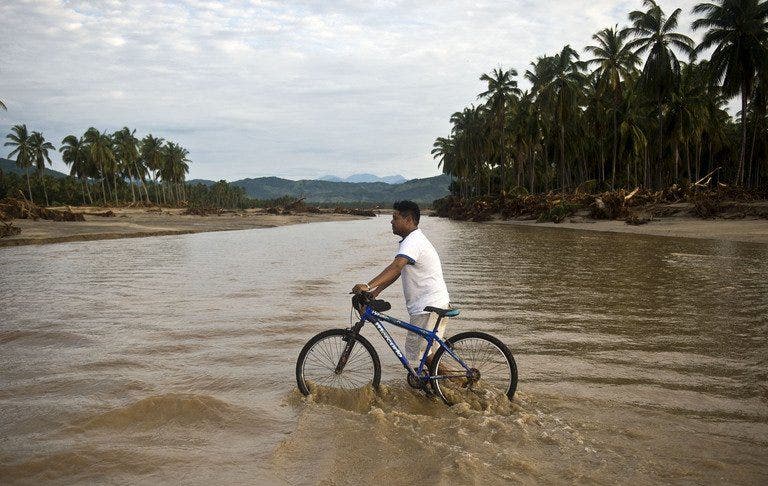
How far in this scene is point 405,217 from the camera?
4945 mm

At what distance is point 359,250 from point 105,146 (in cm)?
7483

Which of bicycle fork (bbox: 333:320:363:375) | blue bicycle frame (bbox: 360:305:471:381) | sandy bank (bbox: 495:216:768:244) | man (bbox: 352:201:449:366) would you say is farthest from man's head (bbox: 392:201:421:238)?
sandy bank (bbox: 495:216:768:244)

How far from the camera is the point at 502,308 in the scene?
9.25m

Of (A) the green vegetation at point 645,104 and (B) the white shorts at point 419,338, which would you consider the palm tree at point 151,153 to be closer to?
(A) the green vegetation at point 645,104

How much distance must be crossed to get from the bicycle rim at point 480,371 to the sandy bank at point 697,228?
1985 centimetres

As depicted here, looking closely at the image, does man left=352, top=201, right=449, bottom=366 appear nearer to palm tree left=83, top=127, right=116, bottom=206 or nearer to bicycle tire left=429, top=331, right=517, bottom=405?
bicycle tire left=429, top=331, right=517, bottom=405

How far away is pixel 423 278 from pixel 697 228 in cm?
2588

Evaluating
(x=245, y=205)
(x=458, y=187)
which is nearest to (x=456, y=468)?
(x=458, y=187)

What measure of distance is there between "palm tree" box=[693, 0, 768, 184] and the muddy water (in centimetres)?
3195

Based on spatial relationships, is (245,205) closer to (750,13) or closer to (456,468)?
(750,13)

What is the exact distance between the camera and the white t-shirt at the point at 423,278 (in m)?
4.87

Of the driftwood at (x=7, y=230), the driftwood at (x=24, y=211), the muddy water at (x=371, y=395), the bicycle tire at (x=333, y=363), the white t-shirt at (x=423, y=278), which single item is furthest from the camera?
the driftwood at (x=24, y=211)

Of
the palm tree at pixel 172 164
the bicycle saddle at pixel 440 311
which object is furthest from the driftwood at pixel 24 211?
the palm tree at pixel 172 164

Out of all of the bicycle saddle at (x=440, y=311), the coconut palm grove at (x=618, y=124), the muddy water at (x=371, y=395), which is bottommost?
the muddy water at (x=371, y=395)
